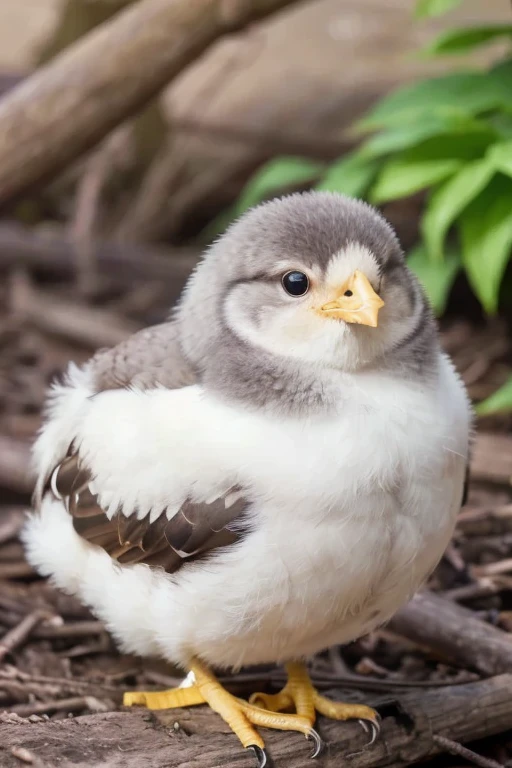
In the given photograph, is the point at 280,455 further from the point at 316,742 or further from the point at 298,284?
the point at 316,742

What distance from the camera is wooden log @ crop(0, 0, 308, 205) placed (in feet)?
11.8

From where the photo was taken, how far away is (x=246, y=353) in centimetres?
200

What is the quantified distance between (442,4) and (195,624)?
2.71 m

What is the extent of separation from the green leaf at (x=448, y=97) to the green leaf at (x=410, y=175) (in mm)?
176

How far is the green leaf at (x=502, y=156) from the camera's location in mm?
3516

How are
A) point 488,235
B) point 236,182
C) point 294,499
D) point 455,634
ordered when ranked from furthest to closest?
point 236,182
point 488,235
point 455,634
point 294,499

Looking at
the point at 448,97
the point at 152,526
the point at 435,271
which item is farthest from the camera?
the point at 435,271

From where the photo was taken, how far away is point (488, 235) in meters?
3.78

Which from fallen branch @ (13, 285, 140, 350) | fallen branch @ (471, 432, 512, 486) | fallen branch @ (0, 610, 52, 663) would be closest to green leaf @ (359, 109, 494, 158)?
fallen branch @ (471, 432, 512, 486)

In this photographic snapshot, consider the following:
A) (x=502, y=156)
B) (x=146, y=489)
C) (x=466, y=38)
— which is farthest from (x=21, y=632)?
(x=466, y=38)

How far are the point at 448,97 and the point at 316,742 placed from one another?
2712mm

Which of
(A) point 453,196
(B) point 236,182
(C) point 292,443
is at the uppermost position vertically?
(B) point 236,182

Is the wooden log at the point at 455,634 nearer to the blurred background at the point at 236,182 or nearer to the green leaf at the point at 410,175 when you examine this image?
the blurred background at the point at 236,182

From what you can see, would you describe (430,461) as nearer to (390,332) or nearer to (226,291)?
(390,332)
